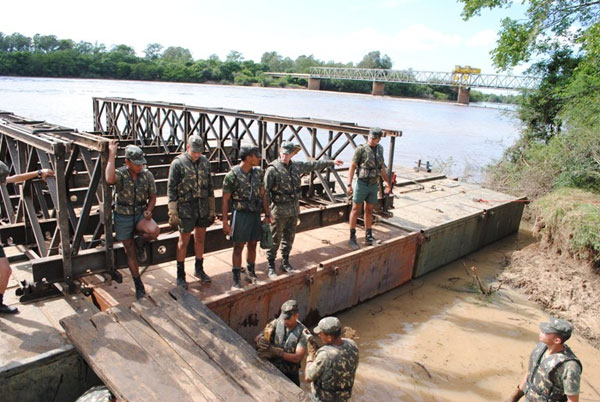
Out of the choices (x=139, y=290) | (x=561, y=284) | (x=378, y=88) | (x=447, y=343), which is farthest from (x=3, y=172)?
(x=378, y=88)

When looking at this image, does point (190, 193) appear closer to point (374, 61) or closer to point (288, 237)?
point (288, 237)

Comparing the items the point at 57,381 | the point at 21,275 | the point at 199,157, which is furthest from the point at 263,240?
the point at 21,275

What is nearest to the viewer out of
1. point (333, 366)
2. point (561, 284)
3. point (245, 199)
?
point (333, 366)

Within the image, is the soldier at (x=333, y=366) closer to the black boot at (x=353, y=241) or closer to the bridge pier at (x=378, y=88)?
the black boot at (x=353, y=241)

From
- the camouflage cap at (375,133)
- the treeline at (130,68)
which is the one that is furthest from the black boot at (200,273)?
the treeline at (130,68)

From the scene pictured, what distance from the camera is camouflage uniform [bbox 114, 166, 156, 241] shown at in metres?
4.70

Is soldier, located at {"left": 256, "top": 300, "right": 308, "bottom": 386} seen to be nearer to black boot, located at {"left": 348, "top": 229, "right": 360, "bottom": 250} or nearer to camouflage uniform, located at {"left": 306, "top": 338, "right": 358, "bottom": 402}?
camouflage uniform, located at {"left": 306, "top": 338, "right": 358, "bottom": 402}

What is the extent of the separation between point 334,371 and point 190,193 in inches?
97.5

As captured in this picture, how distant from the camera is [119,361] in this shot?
3955 millimetres

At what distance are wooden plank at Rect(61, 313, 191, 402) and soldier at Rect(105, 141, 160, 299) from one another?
79cm

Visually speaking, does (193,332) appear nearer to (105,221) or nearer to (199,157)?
(105,221)

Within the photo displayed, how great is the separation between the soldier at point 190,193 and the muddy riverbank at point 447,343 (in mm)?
2807

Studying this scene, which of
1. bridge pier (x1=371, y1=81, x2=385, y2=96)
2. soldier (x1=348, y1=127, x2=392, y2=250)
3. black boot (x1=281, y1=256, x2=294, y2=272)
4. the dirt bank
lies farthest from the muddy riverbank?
Result: bridge pier (x1=371, y1=81, x2=385, y2=96)

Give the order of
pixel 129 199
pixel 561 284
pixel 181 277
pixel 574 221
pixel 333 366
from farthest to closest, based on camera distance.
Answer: pixel 574 221, pixel 561 284, pixel 181 277, pixel 129 199, pixel 333 366
